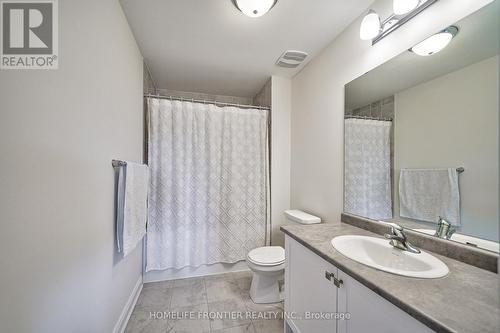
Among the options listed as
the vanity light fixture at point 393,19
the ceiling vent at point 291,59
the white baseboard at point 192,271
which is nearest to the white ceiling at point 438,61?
the vanity light fixture at point 393,19

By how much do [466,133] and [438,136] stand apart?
4.5 inches

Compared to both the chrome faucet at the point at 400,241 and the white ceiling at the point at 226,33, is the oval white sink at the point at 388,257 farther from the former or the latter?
the white ceiling at the point at 226,33

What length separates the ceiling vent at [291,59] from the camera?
1868 millimetres

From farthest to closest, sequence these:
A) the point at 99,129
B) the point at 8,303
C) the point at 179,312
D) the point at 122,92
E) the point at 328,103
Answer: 1. the point at 328,103
2. the point at 179,312
3. the point at 122,92
4. the point at 99,129
5. the point at 8,303

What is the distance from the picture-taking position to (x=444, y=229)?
0.93 metres

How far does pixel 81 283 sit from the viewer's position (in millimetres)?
883

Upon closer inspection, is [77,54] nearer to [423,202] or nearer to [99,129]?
[99,129]

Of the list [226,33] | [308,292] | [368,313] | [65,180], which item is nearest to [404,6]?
[226,33]

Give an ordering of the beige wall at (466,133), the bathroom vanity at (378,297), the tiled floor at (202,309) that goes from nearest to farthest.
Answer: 1. the bathroom vanity at (378,297)
2. the beige wall at (466,133)
3. the tiled floor at (202,309)

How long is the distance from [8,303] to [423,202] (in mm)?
1736

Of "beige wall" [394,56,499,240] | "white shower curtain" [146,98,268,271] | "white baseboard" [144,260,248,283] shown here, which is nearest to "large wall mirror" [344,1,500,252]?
"beige wall" [394,56,499,240]

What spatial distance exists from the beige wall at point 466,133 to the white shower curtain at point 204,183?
4.94ft

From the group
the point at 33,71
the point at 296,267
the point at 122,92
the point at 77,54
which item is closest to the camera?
the point at 33,71

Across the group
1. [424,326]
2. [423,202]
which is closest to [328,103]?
[423,202]
